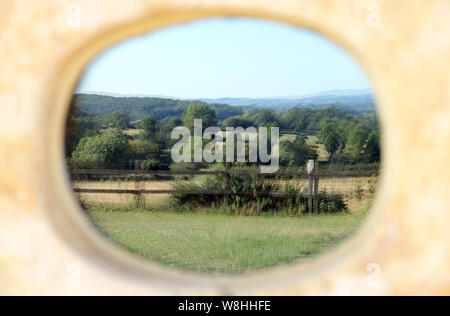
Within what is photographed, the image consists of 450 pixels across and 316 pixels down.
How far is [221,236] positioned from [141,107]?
23.6ft

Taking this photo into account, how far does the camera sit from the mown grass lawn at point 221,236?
5987 mm

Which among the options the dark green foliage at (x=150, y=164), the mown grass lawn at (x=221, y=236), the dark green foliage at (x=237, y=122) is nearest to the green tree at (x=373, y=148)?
the mown grass lawn at (x=221, y=236)

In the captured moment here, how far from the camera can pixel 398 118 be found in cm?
194

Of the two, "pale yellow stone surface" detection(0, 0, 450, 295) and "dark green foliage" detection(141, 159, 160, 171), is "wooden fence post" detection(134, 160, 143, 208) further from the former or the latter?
"pale yellow stone surface" detection(0, 0, 450, 295)

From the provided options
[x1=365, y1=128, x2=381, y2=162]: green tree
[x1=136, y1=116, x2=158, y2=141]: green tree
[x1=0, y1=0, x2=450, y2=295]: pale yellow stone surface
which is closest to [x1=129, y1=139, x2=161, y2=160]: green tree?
[x1=136, y1=116, x2=158, y2=141]: green tree

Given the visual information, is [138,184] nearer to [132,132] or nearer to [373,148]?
[132,132]

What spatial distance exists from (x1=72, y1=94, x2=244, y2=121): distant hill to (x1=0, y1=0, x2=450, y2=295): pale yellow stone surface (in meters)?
11.1

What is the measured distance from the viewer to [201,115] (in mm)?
13031

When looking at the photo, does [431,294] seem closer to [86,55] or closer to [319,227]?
[86,55]

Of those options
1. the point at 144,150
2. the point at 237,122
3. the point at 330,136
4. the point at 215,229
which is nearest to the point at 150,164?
the point at 144,150

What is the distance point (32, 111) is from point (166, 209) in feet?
26.1

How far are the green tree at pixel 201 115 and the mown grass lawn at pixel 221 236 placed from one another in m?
3.89

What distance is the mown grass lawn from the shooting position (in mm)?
5987
